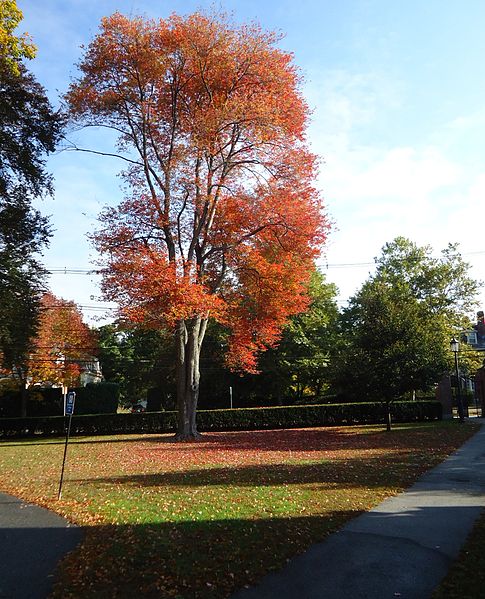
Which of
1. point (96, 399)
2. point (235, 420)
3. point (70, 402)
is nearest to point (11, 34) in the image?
point (70, 402)

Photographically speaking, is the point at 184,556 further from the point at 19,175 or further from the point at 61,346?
the point at 61,346

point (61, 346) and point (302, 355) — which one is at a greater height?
point (61, 346)

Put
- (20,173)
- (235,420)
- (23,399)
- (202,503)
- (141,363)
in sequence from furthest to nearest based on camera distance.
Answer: (141,363) < (23,399) < (235,420) < (20,173) < (202,503)

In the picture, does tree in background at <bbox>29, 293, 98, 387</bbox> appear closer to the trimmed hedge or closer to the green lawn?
the trimmed hedge

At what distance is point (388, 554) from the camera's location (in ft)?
18.7

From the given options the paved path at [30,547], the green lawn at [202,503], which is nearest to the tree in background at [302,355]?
the green lawn at [202,503]

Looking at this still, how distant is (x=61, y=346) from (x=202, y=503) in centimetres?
3602

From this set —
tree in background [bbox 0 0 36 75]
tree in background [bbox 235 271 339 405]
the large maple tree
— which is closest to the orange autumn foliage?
the large maple tree

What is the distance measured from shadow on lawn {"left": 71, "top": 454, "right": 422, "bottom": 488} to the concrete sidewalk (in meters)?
1.96

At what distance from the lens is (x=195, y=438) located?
22688 mm

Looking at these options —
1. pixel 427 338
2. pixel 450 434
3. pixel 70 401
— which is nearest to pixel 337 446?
pixel 450 434

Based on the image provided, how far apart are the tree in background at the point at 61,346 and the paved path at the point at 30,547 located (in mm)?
32059

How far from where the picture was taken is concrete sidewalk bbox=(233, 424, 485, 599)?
477cm

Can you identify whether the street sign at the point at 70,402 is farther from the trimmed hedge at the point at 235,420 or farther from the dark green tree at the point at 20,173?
the trimmed hedge at the point at 235,420
